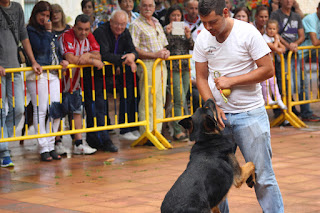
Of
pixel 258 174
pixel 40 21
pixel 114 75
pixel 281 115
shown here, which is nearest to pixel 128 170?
pixel 114 75

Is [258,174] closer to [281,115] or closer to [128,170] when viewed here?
[128,170]

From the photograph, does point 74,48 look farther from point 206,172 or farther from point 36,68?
point 206,172

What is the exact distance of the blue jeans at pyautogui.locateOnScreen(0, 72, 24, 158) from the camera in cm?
856

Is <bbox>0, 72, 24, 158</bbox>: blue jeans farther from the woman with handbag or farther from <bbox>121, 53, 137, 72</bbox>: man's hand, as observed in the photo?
<bbox>121, 53, 137, 72</bbox>: man's hand

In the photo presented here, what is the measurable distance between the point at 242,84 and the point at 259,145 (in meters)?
0.52

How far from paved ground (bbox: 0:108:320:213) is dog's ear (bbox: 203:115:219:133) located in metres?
1.61

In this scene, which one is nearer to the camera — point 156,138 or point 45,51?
point 45,51

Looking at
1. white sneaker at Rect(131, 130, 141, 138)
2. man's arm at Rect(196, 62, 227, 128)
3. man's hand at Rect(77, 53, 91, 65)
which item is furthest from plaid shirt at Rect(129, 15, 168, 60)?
man's arm at Rect(196, 62, 227, 128)

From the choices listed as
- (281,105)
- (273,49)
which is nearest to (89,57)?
(273,49)

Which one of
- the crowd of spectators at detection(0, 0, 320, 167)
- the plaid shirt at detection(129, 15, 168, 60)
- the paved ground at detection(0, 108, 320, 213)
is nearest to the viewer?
the paved ground at detection(0, 108, 320, 213)

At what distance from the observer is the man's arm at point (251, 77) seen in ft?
15.2

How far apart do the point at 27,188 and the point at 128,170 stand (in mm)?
1450

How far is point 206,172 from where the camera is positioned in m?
4.40

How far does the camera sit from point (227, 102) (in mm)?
4797
